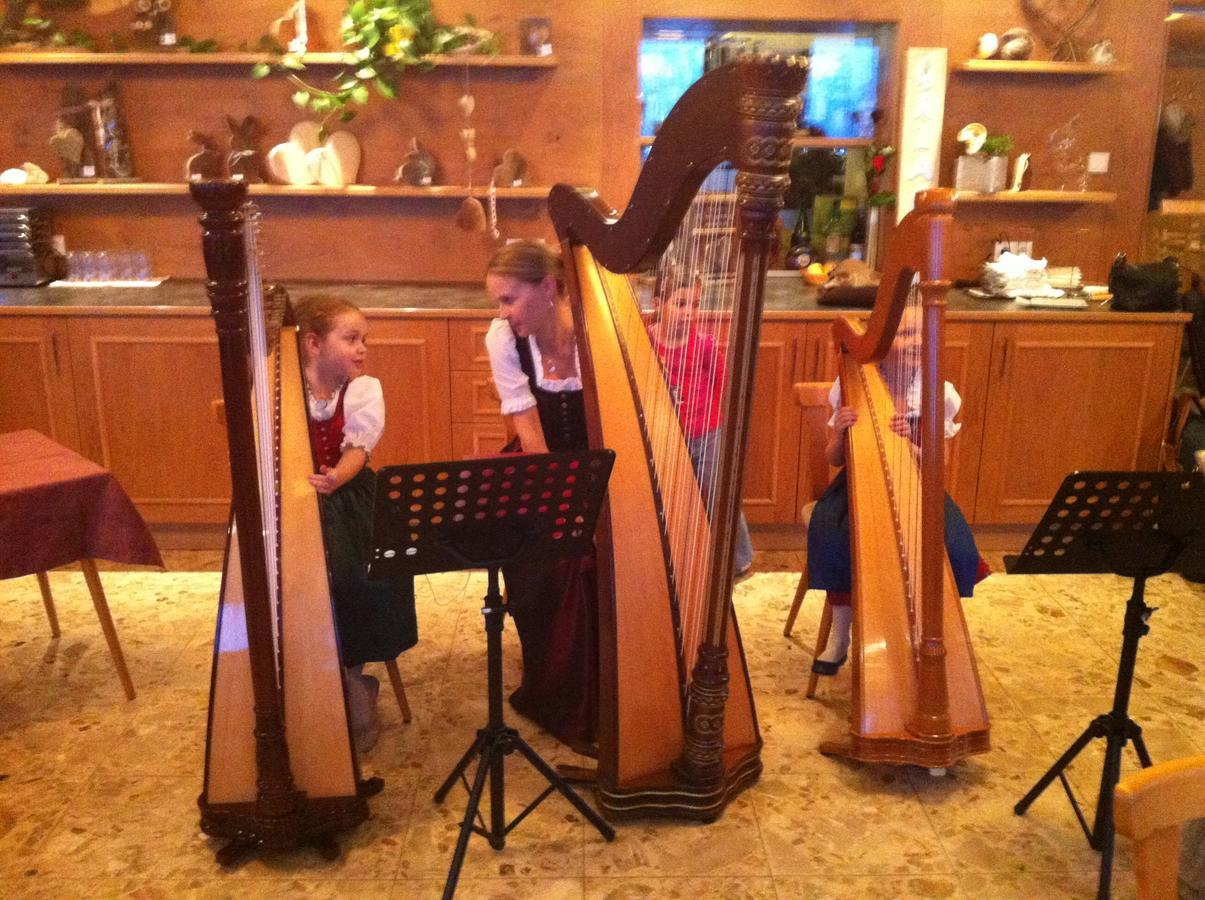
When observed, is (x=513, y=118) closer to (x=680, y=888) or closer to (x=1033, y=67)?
(x=1033, y=67)

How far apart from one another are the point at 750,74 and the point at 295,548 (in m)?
1.33

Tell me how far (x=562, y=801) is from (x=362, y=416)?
38.7 inches

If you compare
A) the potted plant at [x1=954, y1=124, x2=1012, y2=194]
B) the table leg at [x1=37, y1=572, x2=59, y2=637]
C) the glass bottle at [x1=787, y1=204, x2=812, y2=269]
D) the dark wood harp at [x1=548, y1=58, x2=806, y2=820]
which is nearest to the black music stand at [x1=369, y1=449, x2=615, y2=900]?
the dark wood harp at [x1=548, y1=58, x2=806, y2=820]

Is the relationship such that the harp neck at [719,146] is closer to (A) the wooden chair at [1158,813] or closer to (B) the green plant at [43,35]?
(A) the wooden chair at [1158,813]

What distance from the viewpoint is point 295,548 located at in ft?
7.63

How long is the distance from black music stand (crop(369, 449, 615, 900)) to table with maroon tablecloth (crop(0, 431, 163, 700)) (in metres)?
1.22

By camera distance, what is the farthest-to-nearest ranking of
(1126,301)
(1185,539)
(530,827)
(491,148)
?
(491,148) → (1126,301) → (530,827) → (1185,539)

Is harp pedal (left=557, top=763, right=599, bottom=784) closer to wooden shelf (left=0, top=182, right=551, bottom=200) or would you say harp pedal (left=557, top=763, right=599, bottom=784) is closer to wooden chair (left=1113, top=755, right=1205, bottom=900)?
wooden chair (left=1113, top=755, right=1205, bottom=900)

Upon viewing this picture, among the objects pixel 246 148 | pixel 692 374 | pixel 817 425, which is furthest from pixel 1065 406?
pixel 246 148

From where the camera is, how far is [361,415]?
8.64ft

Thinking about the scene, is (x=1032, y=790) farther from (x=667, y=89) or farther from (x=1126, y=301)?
(x=667, y=89)

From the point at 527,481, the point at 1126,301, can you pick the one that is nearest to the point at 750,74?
the point at 527,481

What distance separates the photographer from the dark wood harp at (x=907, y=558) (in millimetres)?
2113

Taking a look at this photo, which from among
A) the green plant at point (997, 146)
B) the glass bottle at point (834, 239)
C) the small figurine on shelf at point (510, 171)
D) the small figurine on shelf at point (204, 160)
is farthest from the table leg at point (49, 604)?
the green plant at point (997, 146)
